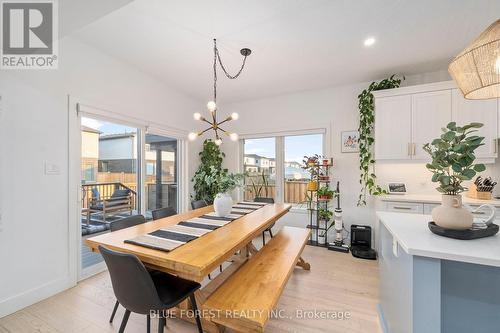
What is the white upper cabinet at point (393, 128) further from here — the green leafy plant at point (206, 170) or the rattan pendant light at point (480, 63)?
the green leafy plant at point (206, 170)

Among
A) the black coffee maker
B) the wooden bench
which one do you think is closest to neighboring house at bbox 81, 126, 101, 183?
the wooden bench

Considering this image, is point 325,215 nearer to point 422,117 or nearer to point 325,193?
point 325,193

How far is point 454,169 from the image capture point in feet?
3.78

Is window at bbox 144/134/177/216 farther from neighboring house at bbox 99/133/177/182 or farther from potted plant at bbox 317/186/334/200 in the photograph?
potted plant at bbox 317/186/334/200

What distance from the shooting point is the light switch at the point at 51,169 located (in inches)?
85.3

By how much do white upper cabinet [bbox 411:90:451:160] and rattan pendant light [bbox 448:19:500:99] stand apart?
6.18 feet

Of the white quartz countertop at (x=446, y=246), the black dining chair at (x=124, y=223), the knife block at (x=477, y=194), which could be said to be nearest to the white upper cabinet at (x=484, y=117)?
the knife block at (x=477, y=194)

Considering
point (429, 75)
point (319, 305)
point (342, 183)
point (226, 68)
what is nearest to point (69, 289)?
point (319, 305)

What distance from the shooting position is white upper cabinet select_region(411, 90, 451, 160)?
2801 millimetres

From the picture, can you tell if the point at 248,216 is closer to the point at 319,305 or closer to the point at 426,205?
the point at 319,305

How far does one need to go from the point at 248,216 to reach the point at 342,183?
2096 millimetres

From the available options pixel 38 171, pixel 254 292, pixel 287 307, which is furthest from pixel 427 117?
pixel 38 171

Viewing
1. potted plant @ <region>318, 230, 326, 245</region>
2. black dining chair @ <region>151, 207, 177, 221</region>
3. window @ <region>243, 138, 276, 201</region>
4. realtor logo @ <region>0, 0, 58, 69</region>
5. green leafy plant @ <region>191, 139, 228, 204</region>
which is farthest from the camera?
window @ <region>243, 138, 276, 201</region>

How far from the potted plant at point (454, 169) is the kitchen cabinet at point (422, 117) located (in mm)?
2019
